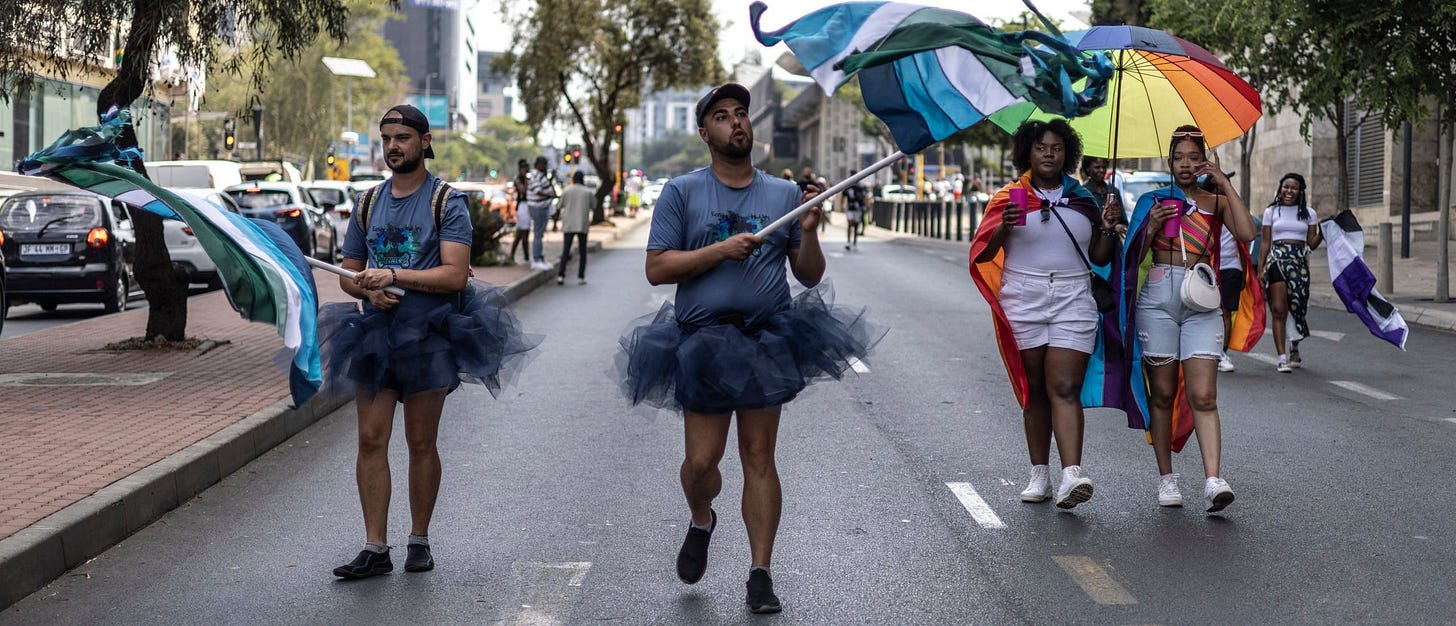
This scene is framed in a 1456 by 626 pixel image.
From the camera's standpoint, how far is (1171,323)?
24.0 ft

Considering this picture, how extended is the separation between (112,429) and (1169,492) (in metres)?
5.55

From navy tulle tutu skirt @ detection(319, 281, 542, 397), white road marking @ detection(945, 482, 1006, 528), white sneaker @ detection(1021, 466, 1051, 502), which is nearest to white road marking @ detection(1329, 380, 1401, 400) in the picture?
white road marking @ detection(945, 482, 1006, 528)

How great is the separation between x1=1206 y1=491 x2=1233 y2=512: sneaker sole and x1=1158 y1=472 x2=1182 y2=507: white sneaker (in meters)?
0.32

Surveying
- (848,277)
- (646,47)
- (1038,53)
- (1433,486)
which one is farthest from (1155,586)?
(646,47)

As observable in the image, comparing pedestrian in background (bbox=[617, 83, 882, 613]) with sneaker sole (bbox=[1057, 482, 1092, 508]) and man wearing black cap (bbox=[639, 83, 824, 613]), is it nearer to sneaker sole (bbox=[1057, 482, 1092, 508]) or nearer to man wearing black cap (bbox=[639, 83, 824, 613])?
man wearing black cap (bbox=[639, 83, 824, 613])

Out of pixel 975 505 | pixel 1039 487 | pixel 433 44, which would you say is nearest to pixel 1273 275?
pixel 1039 487

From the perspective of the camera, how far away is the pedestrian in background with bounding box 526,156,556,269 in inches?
1006

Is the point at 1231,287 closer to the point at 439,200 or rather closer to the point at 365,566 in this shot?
the point at 439,200

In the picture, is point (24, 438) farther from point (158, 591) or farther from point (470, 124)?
point (470, 124)

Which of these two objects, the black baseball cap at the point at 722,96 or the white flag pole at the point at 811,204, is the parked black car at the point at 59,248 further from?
the white flag pole at the point at 811,204

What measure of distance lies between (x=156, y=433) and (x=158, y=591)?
3041 millimetres

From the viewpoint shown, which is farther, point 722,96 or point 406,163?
point 406,163

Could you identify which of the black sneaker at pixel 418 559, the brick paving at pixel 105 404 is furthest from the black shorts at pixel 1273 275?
the black sneaker at pixel 418 559

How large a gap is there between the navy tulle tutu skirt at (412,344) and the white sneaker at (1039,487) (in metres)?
2.67
